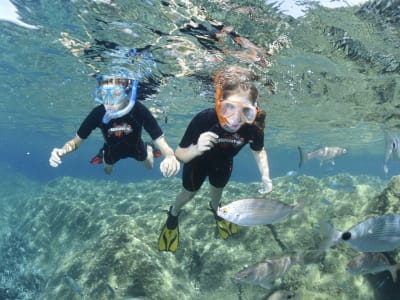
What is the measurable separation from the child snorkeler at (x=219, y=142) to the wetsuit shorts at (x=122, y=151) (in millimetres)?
2365

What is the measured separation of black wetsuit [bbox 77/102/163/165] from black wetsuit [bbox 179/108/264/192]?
1613 millimetres

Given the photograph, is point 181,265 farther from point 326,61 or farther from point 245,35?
point 326,61

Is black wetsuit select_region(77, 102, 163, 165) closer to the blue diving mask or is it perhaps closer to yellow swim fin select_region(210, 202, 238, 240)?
the blue diving mask

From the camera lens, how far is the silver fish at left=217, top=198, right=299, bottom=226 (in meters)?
4.09

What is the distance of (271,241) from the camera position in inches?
365

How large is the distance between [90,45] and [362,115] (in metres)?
19.1

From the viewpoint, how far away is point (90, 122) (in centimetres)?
843

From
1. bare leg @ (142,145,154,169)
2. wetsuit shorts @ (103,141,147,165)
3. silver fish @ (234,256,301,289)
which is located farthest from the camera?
bare leg @ (142,145,154,169)

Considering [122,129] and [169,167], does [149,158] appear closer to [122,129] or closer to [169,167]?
[122,129]

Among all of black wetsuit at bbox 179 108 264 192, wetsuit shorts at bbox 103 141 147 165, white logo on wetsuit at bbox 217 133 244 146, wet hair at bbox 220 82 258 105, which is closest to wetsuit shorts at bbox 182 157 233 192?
black wetsuit at bbox 179 108 264 192

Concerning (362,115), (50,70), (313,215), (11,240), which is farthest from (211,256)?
(362,115)

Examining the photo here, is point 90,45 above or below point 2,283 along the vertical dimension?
above

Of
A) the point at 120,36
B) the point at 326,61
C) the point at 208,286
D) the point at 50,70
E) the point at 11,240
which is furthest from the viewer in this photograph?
the point at 50,70

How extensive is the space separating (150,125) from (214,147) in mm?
2465
